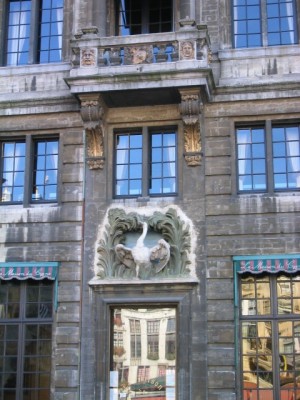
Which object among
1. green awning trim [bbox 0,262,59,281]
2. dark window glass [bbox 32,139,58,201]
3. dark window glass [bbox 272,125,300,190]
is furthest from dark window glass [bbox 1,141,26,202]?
dark window glass [bbox 272,125,300,190]

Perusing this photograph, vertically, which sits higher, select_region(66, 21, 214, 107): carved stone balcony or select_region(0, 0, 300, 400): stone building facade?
select_region(66, 21, 214, 107): carved stone balcony

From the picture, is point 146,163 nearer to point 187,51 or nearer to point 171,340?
point 187,51

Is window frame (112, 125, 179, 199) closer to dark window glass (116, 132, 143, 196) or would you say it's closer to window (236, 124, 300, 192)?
dark window glass (116, 132, 143, 196)

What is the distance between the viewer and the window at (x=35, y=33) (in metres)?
20.3

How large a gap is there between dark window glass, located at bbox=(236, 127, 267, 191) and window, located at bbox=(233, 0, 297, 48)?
2451 mm

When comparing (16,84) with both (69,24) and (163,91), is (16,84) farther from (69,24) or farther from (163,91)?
(163,91)

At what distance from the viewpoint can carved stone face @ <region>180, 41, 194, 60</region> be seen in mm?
18094

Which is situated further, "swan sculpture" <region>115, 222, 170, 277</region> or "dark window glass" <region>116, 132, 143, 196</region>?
"dark window glass" <region>116, 132, 143, 196</region>

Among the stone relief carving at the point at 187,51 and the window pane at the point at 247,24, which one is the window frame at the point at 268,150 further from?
the window pane at the point at 247,24

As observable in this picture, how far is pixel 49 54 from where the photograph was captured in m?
20.3

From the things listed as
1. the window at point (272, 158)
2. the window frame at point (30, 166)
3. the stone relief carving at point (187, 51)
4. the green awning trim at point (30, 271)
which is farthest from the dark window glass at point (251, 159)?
the green awning trim at point (30, 271)

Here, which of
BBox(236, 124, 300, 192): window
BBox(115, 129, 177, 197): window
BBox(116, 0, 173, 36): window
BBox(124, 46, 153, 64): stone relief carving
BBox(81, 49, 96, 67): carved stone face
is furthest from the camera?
BBox(116, 0, 173, 36): window

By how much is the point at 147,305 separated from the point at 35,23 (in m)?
8.45

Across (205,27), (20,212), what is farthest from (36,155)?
(205,27)
